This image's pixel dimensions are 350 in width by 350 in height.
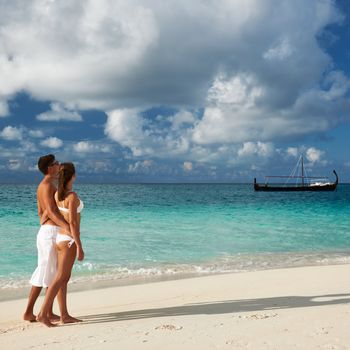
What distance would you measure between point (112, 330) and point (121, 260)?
6.83 meters

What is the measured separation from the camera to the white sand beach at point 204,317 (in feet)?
14.1

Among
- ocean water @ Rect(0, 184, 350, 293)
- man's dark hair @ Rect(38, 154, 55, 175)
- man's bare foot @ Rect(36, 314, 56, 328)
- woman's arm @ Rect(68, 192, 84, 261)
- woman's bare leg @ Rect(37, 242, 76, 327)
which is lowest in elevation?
ocean water @ Rect(0, 184, 350, 293)

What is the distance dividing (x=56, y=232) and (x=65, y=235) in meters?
0.15

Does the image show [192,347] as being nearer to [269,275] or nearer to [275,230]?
[269,275]

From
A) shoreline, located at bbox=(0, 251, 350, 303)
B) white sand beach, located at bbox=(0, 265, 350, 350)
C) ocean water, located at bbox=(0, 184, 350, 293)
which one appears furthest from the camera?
ocean water, located at bbox=(0, 184, 350, 293)

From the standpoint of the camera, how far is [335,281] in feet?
26.0

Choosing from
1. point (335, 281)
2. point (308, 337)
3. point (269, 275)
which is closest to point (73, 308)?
point (308, 337)

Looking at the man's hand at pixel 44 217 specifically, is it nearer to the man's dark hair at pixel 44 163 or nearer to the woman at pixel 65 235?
the woman at pixel 65 235

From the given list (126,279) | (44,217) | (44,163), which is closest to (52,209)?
(44,217)

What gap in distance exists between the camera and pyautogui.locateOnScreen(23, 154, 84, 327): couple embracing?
4926 millimetres

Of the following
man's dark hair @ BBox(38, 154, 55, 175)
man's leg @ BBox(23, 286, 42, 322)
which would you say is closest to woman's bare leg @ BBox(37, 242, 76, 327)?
man's leg @ BBox(23, 286, 42, 322)

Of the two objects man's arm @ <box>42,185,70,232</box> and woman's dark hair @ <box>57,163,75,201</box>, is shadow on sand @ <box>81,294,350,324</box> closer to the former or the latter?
man's arm @ <box>42,185,70,232</box>

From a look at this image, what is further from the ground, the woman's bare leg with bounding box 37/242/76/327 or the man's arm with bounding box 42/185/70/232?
the man's arm with bounding box 42/185/70/232

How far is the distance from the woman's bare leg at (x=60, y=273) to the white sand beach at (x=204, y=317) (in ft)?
0.72
